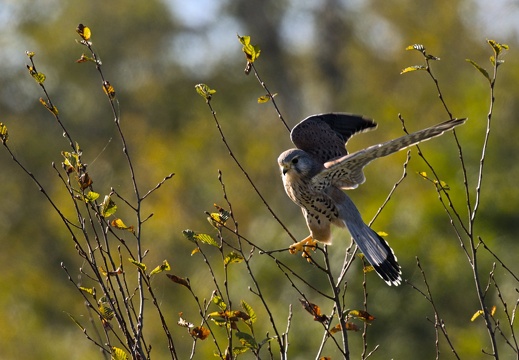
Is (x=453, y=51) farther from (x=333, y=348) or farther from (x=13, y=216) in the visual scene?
(x=333, y=348)

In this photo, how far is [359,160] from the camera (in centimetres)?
439

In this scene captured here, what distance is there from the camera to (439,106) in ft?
76.0

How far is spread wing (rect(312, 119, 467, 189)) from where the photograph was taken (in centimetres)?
379

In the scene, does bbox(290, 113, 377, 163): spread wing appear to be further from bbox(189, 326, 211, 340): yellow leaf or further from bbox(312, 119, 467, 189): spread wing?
bbox(189, 326, 211, 340): yellow leaf

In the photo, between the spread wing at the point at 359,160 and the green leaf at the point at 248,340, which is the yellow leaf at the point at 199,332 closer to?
the green leaf at the point at 248,340

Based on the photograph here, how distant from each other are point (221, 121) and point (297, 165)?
2157 cm

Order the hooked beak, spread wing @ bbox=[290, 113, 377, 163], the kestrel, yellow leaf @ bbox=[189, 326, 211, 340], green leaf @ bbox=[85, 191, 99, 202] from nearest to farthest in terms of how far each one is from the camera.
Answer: green leaf @ bbox=[85, 191, 99, 202]
yellow leaf @ bbox=[189, 326, 211, 340]
the kestrel
the hooked beak
spread wing @ bbox=[290, 113, 377, 163]

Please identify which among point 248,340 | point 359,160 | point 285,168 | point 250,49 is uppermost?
point 285,168

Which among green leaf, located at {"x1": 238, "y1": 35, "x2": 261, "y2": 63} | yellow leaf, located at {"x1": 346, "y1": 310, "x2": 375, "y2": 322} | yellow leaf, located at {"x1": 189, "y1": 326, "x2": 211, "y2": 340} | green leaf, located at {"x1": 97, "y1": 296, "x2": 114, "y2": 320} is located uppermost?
green leaf, located at {"x1": 238, "y1": 35, "x2": 261, "y2": 63}

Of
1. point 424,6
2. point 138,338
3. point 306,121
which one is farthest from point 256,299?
point 424,6

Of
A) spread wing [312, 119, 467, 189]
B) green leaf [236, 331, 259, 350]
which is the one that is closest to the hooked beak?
spread wing [312, 119, 467, 189]

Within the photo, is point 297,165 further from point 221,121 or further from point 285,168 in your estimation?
point 221,121

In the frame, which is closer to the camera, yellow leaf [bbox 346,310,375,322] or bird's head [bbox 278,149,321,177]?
yellow leaf [bbox 346,310,375,322]

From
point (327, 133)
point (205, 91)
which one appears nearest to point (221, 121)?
point (327, 133)
